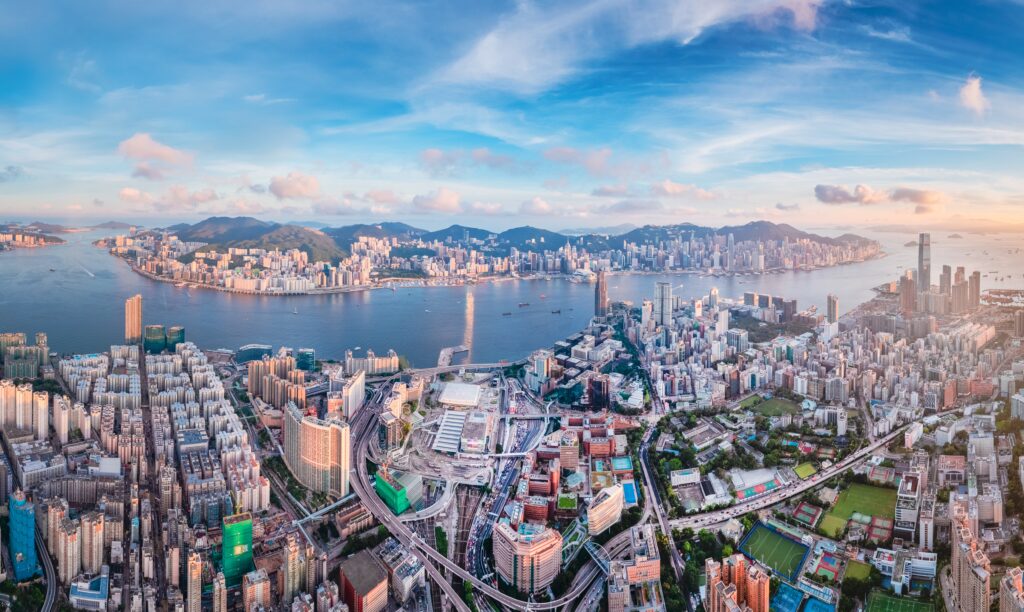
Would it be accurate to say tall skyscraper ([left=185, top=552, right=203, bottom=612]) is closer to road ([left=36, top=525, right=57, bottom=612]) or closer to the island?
road ([left=36, top=525, right=57, bottom=612])

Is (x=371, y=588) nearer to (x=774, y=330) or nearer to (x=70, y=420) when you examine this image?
(x=70, y=420)

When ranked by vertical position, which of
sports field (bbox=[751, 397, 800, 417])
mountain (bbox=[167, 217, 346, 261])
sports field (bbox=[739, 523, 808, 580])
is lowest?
sports field (bbox=[739, 523, 808, 580])

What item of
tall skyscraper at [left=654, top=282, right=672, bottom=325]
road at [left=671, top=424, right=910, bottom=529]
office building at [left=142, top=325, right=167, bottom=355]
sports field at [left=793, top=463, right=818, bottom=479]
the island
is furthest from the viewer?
the island

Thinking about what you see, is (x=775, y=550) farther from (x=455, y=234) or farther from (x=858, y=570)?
(x=455, y=234)

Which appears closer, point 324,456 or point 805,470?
point 324,456

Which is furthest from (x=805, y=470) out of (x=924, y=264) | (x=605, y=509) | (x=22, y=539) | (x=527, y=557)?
(x=22, y=539)

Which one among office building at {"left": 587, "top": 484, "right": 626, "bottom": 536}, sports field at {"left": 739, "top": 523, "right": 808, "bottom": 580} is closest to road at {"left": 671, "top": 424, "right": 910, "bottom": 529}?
sports field at {"left": 739, "top": 523, "right": 808, "bottom": 580}

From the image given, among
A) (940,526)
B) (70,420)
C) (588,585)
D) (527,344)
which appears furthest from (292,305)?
(940,526)

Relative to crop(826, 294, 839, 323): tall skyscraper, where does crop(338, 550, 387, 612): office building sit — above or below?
below
